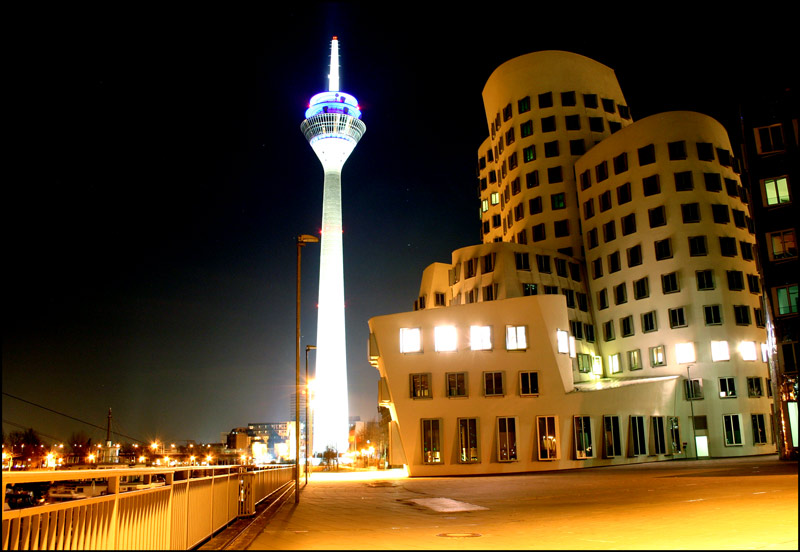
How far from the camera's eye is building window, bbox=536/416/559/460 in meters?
45.7

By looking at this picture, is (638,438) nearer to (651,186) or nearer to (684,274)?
(684,274)

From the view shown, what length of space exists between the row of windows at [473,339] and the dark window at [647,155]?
19805mm

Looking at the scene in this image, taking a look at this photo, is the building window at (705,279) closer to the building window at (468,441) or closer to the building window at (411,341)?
the building window at (468,441)

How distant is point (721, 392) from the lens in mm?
53688

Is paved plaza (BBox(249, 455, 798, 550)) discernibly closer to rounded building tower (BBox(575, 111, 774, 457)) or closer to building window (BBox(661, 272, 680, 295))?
rounded building tower (BBox(575, 111, 774, 457))

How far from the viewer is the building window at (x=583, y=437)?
46.0m

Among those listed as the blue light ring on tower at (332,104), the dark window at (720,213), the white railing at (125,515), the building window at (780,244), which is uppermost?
the blue light ring on tower at (332,104)

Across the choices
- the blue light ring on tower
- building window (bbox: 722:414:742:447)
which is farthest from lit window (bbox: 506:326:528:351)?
the blue light ring on tower

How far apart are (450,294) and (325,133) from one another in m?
78.0

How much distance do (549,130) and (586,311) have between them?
17962mm

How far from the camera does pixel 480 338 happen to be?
47.8m

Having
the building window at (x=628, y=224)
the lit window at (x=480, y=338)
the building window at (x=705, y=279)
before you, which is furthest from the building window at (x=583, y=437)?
the building window at (x=628, y=224)

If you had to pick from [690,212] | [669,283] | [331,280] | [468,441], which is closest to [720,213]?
[690,212]

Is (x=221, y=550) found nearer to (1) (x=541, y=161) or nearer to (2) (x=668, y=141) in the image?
(2) (x=668, y=141)
